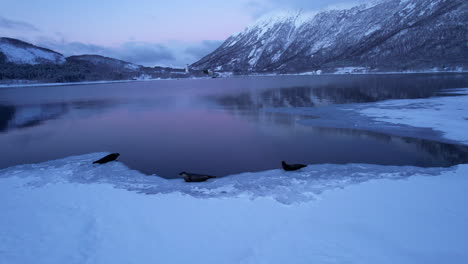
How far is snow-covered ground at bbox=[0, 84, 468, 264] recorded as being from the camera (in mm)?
5504

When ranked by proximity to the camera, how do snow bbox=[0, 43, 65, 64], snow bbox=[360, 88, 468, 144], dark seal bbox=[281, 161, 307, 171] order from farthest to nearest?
snow bbox=[0, 43, 65, 64]
snow bbox=[360, 88, 468, 144]
dark seal bbox=[281, 161, 307, 171]

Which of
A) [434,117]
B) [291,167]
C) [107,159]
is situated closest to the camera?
[291,167]

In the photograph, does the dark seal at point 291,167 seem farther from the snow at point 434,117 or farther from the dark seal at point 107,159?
the snow at point 434,117

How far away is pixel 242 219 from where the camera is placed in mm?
6840

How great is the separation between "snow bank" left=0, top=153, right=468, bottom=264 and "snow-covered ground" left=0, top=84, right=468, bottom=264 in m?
0.03

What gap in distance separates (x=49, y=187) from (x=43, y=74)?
16557 centimetres

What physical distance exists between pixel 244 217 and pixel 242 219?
11 centimetres

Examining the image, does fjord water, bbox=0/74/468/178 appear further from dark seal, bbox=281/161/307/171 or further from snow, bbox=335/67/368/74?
snow, bbox=335/67/368/74

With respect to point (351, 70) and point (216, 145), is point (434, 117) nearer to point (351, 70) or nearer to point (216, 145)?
point (216, 145)

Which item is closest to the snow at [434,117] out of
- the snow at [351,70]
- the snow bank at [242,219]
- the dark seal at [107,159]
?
the snow bank at [242,219]

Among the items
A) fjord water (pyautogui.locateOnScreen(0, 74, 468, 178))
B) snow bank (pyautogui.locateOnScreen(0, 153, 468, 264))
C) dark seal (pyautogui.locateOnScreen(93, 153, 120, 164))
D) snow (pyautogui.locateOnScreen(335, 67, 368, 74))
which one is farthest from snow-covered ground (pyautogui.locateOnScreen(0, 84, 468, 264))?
snow (pyautogui.locateOnScreen(335, 67, 368, 74))

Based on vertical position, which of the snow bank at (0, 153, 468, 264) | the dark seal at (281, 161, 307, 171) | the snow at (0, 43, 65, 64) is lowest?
the snow bank at (0, 153, 468, 264)

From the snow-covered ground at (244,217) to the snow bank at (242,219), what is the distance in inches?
1.1

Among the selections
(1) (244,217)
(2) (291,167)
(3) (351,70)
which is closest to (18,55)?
(3) (351,70)
